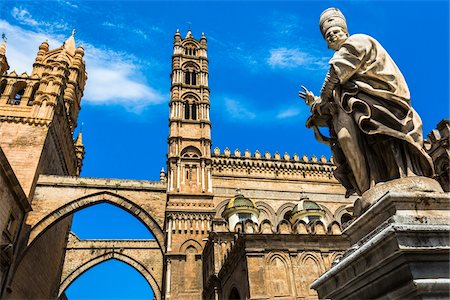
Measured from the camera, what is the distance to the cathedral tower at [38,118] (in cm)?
Answer: 2041

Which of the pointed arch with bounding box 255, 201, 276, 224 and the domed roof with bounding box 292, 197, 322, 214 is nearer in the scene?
the domed roof with bounding box 292, 197, 322, 214

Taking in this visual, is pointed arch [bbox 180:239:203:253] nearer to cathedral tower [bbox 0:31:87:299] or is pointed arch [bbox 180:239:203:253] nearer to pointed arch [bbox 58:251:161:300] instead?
cathedral tower [bbox 0:31:87:299]

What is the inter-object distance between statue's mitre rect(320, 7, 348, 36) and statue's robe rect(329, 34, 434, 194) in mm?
406


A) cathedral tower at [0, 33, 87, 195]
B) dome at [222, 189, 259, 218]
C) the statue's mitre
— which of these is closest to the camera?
the statue's mitre

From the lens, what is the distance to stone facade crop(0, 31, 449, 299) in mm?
12086

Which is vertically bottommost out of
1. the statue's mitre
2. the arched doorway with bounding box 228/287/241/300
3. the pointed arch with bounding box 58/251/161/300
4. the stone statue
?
the stone statue

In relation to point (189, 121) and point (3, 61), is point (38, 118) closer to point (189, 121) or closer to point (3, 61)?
point (3, 61)

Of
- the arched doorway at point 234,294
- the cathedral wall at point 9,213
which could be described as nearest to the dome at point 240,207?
the arched doorway at point 234,294

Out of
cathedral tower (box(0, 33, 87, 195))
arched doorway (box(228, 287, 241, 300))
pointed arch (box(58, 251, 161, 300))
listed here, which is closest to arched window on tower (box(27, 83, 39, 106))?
cathedral tower (box(0, 33, 87, 195))

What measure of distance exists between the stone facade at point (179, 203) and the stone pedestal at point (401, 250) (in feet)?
28.6

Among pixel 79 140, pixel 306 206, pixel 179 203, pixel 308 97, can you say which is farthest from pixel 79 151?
pixel 308 97

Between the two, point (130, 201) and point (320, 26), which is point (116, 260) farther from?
point (320, 26)

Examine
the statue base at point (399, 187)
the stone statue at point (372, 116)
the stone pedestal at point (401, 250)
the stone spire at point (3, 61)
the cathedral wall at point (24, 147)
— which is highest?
the stone spire at point (3, 61)

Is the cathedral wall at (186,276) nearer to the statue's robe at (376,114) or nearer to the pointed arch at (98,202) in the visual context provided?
the pointed arch at (98,202)
